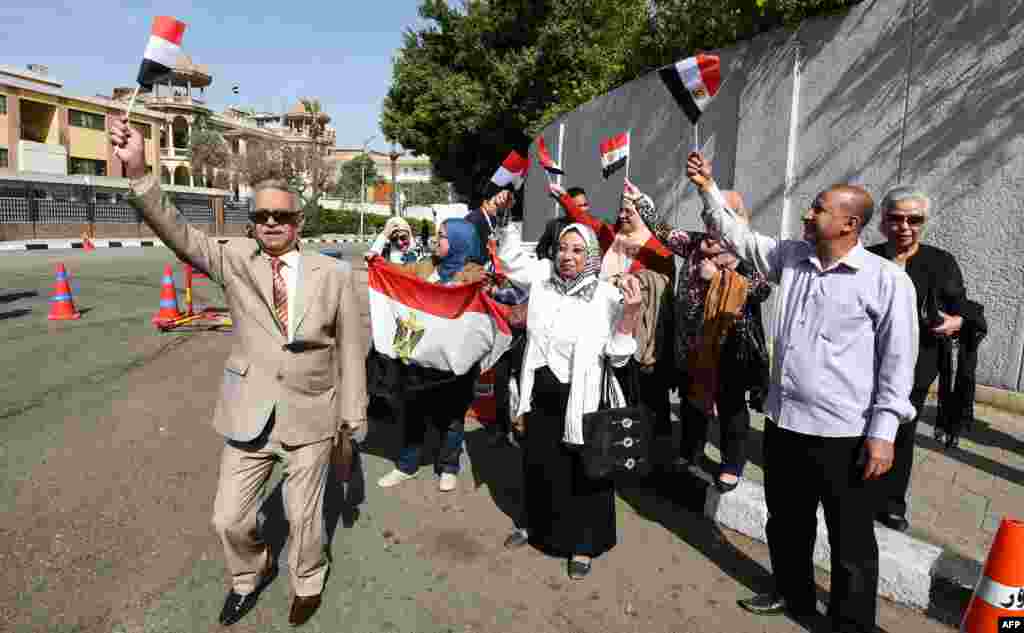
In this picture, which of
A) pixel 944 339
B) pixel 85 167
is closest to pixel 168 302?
pixel 944 339

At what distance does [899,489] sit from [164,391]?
6.55m

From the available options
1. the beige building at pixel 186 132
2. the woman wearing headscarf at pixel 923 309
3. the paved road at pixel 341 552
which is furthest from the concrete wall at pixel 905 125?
the beige building at pixel 186 132

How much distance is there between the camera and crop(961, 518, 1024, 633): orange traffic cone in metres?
2.25

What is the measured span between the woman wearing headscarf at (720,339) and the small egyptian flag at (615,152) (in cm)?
121

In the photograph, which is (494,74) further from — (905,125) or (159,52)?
(159,52)

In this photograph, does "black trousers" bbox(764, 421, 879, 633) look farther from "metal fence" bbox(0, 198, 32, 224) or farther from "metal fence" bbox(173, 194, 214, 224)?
"metal fence" bbox(173, 194, 214, 224)

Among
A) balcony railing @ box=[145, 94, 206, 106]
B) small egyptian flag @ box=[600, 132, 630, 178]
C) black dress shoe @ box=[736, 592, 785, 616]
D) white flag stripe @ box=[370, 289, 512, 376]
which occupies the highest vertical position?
balcony railing @ box=[145, 94, 206, 106]

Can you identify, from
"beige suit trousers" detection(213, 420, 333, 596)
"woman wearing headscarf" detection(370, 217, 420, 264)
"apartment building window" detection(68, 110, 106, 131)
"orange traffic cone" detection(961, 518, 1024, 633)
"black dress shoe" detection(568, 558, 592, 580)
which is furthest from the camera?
"apartment building window" detection(68, 110, 106, 131)

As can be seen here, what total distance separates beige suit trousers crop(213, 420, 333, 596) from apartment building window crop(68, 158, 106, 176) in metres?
53.1

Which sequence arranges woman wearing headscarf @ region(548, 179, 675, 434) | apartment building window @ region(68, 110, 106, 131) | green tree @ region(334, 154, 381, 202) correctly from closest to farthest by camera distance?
1. woman wearing headscarf @ region(548, 179, 675, 434)
2. apartment building window @ region(68, 110, 106, 131)
3. green tree @ region(334, 154, 381, 202)

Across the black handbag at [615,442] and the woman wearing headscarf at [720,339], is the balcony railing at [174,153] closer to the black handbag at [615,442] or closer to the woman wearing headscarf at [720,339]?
the woman wearing headscarf at [720,339]

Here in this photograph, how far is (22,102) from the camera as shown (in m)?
41.8


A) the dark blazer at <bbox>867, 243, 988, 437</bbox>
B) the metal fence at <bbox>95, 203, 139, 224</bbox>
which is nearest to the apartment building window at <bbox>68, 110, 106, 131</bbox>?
the metal fence at <bbox>95, 203, 139, 224</bbox>

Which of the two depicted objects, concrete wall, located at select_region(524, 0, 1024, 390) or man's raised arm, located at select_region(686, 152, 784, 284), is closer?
man's raised arm, located at select_region(686, 152, 784, 284)
